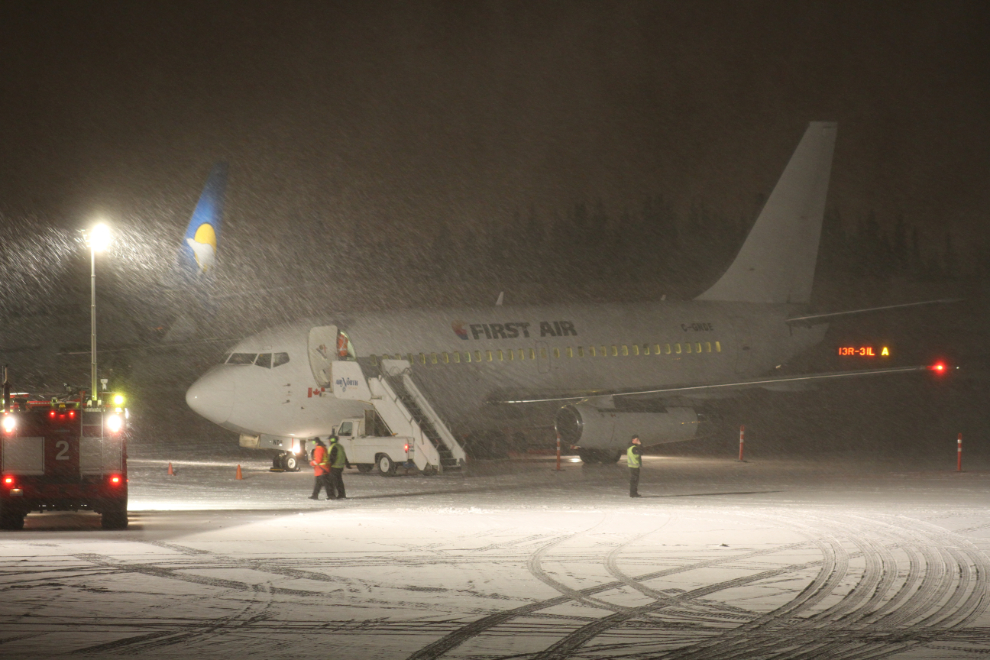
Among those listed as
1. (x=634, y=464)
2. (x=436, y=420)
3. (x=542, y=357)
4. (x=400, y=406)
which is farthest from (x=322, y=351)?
(x=634, y=464)

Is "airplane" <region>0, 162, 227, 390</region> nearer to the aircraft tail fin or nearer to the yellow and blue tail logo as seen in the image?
the yellow and blue tail logo

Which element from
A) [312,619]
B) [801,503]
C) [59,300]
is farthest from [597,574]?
[59,300]

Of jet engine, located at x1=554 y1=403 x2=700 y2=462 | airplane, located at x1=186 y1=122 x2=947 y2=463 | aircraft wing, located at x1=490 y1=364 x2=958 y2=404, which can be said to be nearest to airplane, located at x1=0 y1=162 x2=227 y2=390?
airplane, located at x1=186 y1=122 x2=947 y2=463

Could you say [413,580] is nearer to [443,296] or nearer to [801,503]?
[801,503]

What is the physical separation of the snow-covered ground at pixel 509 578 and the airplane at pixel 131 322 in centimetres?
2216

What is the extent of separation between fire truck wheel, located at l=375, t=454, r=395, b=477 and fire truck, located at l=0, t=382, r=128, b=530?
10534mm

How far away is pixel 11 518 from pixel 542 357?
17.2m

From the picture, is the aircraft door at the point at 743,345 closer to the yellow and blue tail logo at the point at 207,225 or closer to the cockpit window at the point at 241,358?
the cockpit window at the point at 241,358

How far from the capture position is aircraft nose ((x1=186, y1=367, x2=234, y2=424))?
86.5ft

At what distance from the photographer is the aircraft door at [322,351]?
26.6 meters

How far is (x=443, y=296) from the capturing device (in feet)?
269

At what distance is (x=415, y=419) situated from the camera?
24953 millimetres

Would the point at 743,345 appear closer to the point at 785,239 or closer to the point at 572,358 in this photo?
the point at 785,239

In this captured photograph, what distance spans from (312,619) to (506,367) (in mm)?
20661
